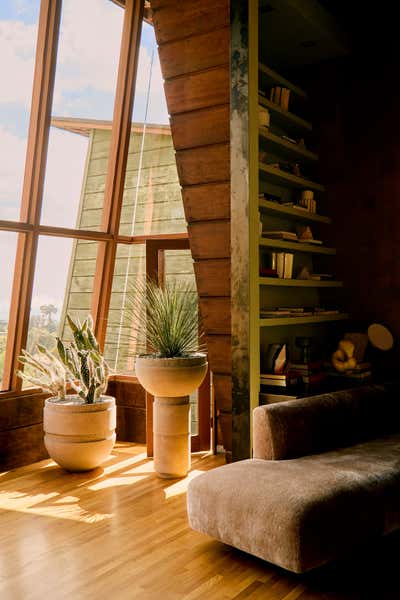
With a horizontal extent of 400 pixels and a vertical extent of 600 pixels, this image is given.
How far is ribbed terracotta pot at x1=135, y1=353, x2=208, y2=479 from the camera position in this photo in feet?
13.5

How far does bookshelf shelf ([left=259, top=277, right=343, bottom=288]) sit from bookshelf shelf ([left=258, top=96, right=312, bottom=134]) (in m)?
1.16

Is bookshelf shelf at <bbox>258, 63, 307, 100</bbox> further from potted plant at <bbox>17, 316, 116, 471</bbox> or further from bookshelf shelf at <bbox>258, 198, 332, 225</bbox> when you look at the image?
potted plant at <bbox>17, 316, 116, 471</bbox>

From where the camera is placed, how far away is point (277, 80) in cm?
426

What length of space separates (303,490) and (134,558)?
0.90 m

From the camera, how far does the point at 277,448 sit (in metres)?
3.22

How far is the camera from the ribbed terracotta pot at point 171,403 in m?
4.12

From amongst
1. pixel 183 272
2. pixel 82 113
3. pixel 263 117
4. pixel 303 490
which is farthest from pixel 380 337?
pixel 82 113

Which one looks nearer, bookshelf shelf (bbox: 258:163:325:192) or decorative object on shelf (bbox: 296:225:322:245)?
bookshelf shelf (bbox: 258:163:325:192)

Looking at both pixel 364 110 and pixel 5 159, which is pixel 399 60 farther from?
pixel 5 159

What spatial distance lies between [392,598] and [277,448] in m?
0.91

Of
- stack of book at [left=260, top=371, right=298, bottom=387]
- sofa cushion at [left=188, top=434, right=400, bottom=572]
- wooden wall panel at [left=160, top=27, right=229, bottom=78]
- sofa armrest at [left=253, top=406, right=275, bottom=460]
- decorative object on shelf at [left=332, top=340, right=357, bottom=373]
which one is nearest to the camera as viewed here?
sofa cushion at [left=188, top=434, right=400, bottom=572]

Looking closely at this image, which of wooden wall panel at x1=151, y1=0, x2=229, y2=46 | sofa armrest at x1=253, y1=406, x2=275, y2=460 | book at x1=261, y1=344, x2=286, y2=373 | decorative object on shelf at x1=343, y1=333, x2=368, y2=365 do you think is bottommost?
sofa armrest at x1=253, y1=406, x2=275, y2=460

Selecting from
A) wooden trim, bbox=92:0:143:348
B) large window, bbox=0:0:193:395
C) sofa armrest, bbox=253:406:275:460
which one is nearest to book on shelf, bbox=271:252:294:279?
large window, bbox=0:0:193:395

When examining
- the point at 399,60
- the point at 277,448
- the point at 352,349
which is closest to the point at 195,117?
the point at 399,60
